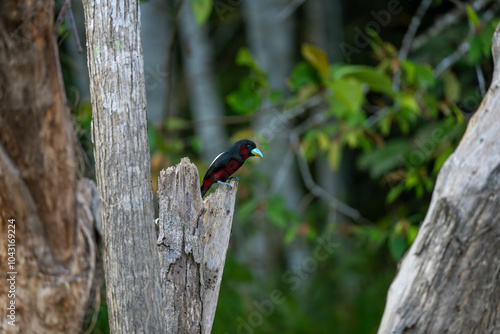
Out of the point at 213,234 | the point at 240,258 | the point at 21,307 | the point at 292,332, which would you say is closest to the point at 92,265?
the point at 21,307

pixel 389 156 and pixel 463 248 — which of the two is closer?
pixel 463 248

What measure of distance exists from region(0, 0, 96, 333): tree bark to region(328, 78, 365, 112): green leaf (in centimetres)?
246

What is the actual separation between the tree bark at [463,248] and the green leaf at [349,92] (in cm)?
169

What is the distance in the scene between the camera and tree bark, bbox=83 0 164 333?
6.44 feet

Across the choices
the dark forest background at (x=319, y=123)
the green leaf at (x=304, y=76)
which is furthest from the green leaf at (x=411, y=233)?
the green leaf at (x=304, y=76)

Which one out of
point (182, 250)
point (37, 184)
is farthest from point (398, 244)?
point (37, 184)

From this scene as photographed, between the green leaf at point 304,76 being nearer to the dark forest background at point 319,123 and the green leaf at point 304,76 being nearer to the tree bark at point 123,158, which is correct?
the dark forest background at point 319,123

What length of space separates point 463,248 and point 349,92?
205 cm

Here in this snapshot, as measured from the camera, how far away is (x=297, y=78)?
4.61 m

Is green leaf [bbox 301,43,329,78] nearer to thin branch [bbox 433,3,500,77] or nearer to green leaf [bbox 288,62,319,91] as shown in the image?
green leaf [bbox 288,62,319,91]

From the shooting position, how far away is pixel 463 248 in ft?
7.56

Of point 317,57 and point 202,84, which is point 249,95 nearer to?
point 317,57

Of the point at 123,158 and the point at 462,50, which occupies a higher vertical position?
the point at 462,50

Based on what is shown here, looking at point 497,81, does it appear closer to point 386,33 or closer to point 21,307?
point 21,307
